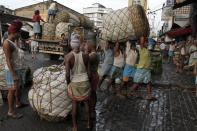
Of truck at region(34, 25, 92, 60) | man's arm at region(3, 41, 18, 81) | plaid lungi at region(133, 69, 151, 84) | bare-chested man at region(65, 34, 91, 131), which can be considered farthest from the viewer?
truck at region(34, 25, 92, 60)

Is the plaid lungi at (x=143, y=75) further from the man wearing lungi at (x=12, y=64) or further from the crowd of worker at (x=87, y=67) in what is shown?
the man wearing lungi at (x=12, y=64)

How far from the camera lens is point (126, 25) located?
290 inches

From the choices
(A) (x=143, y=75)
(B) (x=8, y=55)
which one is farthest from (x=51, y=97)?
(A) (x=143, y=75)

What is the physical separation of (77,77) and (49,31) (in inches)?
382

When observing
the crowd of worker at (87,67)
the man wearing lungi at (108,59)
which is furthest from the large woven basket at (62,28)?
the man wearing lungi at (108,59)

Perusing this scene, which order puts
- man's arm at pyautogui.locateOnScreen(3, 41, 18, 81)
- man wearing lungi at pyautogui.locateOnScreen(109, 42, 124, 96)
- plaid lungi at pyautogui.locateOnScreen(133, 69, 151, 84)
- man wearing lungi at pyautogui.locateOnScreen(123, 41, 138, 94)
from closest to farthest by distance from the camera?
man's arm at pyautogui.locateOnScreen(3, 41, 18, 81)
plaid lungi at pyautogui.locateOnScreen(133, 69, 151, 84)
man wearing lungi at pyautogui.locateOnScreen(123, 41, 138, 94)
man wearing lungi at pyautogui.locateOnScreen(109, 42, 124, 96)

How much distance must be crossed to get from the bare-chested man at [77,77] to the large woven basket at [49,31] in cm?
930

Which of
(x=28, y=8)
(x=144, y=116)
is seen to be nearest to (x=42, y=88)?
(x=144, y=116)

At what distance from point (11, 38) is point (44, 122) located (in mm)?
1825

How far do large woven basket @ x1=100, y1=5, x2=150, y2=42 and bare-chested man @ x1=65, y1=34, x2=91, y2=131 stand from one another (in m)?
2.33

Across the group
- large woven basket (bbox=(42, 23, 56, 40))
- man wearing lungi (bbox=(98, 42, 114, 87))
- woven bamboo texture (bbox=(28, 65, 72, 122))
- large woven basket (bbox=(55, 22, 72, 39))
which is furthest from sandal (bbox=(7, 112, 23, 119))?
large woven basket (bbox=(42, 23, 56, 40))

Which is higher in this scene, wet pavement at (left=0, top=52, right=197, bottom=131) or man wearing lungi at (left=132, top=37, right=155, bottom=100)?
man wearing lungi at (left=132, top=37, right=155, bottom=100)

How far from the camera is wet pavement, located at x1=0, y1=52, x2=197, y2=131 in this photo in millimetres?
5773

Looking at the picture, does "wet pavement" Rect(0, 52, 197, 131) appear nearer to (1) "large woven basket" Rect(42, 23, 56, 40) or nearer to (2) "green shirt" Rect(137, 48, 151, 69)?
(2) "green shirt" Rect(137, 48, 151, 69)
